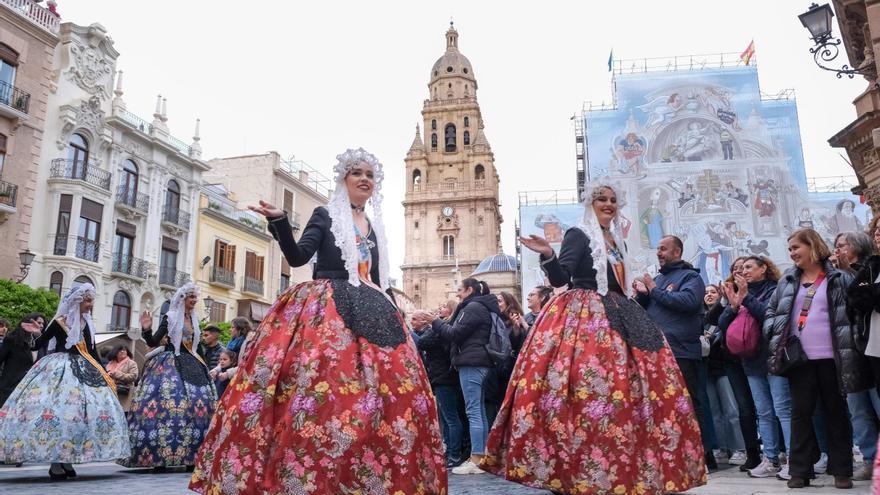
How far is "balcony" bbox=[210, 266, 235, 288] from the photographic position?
27.7 metres

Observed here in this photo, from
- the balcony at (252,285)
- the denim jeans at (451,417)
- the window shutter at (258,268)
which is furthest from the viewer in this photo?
the window shutter at (258,268)

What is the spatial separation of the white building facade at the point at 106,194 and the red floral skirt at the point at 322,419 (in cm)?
2014

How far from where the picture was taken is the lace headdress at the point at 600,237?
4047 millimetres

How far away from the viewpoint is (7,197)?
19391 millimetres

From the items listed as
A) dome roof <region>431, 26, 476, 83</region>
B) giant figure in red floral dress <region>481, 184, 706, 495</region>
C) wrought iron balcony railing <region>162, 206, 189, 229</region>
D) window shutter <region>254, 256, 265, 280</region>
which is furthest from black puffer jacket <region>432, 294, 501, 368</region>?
dome roof <region>431, 26, 476, 83</region>

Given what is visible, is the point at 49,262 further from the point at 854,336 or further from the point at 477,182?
the point at 477,182

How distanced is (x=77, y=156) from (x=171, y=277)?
5.44m

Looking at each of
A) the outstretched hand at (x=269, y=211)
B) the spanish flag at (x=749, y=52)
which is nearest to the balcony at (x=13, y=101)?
the outstretched hand at (x=269, y=211)

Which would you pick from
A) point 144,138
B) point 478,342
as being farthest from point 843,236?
point 144,138

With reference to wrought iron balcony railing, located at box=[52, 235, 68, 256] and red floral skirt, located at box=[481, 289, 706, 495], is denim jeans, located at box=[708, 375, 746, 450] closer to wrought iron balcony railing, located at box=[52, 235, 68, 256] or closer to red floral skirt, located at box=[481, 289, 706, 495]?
red floral skirt, located at box=[481, 289, 706, 495]

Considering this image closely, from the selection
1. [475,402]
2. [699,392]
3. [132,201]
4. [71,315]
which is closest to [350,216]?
[475,402]

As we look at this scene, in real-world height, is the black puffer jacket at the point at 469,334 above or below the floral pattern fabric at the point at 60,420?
above

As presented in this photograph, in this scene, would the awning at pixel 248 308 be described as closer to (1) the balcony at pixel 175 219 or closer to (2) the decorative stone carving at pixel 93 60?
(1) the balcony at pixel 175 219

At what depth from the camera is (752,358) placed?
544 cm
